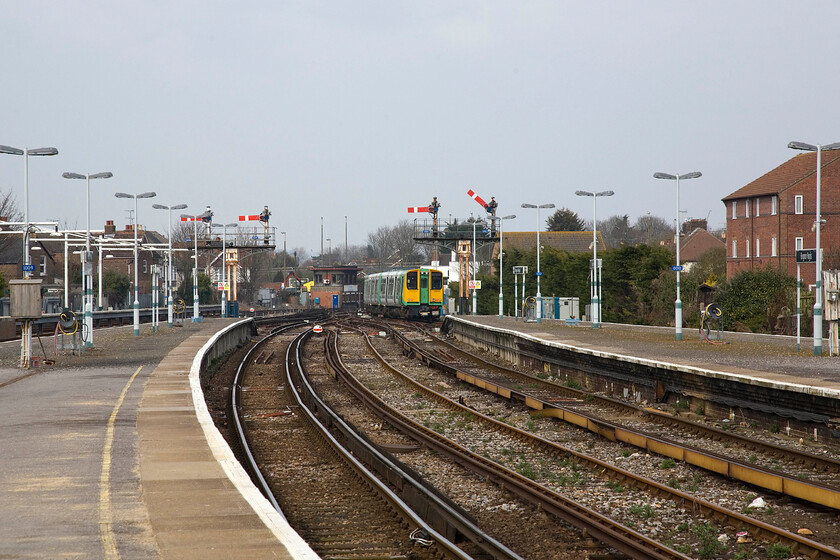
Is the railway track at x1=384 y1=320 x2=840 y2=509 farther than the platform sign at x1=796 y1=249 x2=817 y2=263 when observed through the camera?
No

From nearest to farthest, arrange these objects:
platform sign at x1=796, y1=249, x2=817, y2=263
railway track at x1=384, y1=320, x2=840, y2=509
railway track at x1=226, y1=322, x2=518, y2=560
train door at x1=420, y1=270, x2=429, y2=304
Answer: railway track at x1=226, y1=322, x2=518, y2=560
railway track at x1=384, y1=320, x2=840, y2=509
platform sign at x1=796, y1=249, x2=817, y2=263
train door at x1=420, y1=270, x2=429, y2=304

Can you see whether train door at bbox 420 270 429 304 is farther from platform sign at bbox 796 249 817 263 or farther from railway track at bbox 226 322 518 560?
railway track at bbox 226 322 518 560

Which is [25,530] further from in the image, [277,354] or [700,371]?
[277,354]

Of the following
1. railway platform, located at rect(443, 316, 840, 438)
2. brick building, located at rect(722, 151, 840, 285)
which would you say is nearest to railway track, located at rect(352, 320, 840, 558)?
railway platform, located at rect(443, 316, 840, 438)

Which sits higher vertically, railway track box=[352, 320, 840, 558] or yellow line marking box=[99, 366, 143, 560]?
yellow line marking box=[99, 366, 143, 560]

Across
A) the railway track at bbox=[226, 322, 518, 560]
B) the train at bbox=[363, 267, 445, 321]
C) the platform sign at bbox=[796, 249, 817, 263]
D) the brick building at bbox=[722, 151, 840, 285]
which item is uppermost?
the brick building at bbox=[722, 151, 840, 285]

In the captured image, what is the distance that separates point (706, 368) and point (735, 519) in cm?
897

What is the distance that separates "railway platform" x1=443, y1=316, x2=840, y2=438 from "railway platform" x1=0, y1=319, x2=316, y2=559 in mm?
8563

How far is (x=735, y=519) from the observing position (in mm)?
8680

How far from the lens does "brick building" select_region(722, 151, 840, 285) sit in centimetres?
5253

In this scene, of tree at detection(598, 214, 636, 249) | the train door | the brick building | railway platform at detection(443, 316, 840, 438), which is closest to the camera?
railway platform at detection(443, 316, 840, 438)

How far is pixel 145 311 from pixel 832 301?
53.9 metres

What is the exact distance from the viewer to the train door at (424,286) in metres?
54.7

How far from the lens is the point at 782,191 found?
52.6 meters
